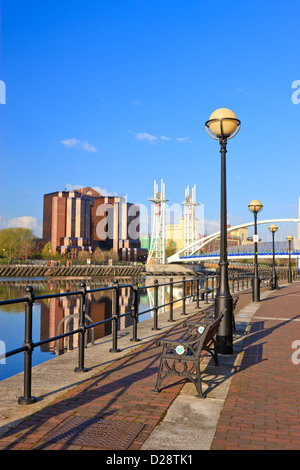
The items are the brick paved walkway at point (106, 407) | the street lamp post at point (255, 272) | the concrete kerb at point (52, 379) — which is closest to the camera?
the brick paved walkway at point (106, 407)

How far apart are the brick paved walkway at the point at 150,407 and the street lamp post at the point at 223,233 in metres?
0.47

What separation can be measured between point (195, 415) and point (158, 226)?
394 feet

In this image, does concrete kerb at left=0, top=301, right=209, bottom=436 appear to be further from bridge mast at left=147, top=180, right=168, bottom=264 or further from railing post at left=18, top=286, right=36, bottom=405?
bridge mast at left=147, top=180, right=168, bottom=264

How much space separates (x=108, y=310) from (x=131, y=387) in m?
23.1

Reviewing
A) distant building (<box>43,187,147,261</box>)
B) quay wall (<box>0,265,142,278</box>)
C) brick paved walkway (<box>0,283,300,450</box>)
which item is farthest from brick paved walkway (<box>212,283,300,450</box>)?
distant building (<box>43,187,147,261</box>)

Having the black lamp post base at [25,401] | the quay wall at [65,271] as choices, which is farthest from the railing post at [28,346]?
the quay wall at [65,271]

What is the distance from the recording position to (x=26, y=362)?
4.82m

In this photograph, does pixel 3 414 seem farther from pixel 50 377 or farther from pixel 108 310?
pixel 108 310

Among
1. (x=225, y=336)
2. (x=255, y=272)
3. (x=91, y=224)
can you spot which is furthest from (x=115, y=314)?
(x=91, y=224)

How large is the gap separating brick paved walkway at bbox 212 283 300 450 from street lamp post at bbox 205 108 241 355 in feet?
1.53

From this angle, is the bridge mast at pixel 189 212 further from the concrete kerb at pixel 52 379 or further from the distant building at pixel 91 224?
the concrete kerb at pixel 52 379

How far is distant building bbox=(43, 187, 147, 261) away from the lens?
5600 inches

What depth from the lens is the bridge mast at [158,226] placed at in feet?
398
